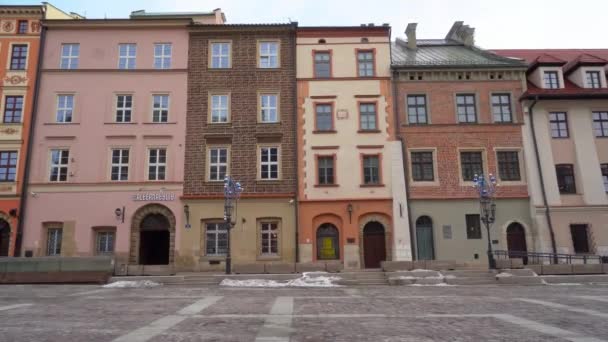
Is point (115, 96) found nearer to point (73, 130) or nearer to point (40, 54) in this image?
point (73, 130)

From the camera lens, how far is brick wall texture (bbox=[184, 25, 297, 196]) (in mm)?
25156

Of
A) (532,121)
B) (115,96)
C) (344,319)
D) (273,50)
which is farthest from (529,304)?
(115,96)

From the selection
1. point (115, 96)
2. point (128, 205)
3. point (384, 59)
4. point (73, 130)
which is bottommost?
point (128, 205)

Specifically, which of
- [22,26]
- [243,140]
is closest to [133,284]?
[243,140]

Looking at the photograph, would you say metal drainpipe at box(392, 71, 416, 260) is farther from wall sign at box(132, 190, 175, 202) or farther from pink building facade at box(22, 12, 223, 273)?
wall sign at box(132, 190, 175, 202)

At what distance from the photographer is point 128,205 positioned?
24547 mm

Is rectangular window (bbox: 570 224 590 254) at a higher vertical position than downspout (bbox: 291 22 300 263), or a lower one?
lower

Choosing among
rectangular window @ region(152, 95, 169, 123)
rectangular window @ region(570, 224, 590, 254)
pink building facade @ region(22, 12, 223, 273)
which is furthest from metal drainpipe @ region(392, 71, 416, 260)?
rectangular window @ region(152, 95, 169, 123)

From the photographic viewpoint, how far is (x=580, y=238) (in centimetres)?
2434

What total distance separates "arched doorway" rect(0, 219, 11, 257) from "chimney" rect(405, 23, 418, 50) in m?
28.1

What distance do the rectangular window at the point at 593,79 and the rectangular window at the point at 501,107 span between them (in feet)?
17.1

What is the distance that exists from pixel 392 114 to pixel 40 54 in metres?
22.0

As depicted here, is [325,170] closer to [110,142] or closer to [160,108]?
[160,108]

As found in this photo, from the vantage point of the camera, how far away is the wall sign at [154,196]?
80.8ft
